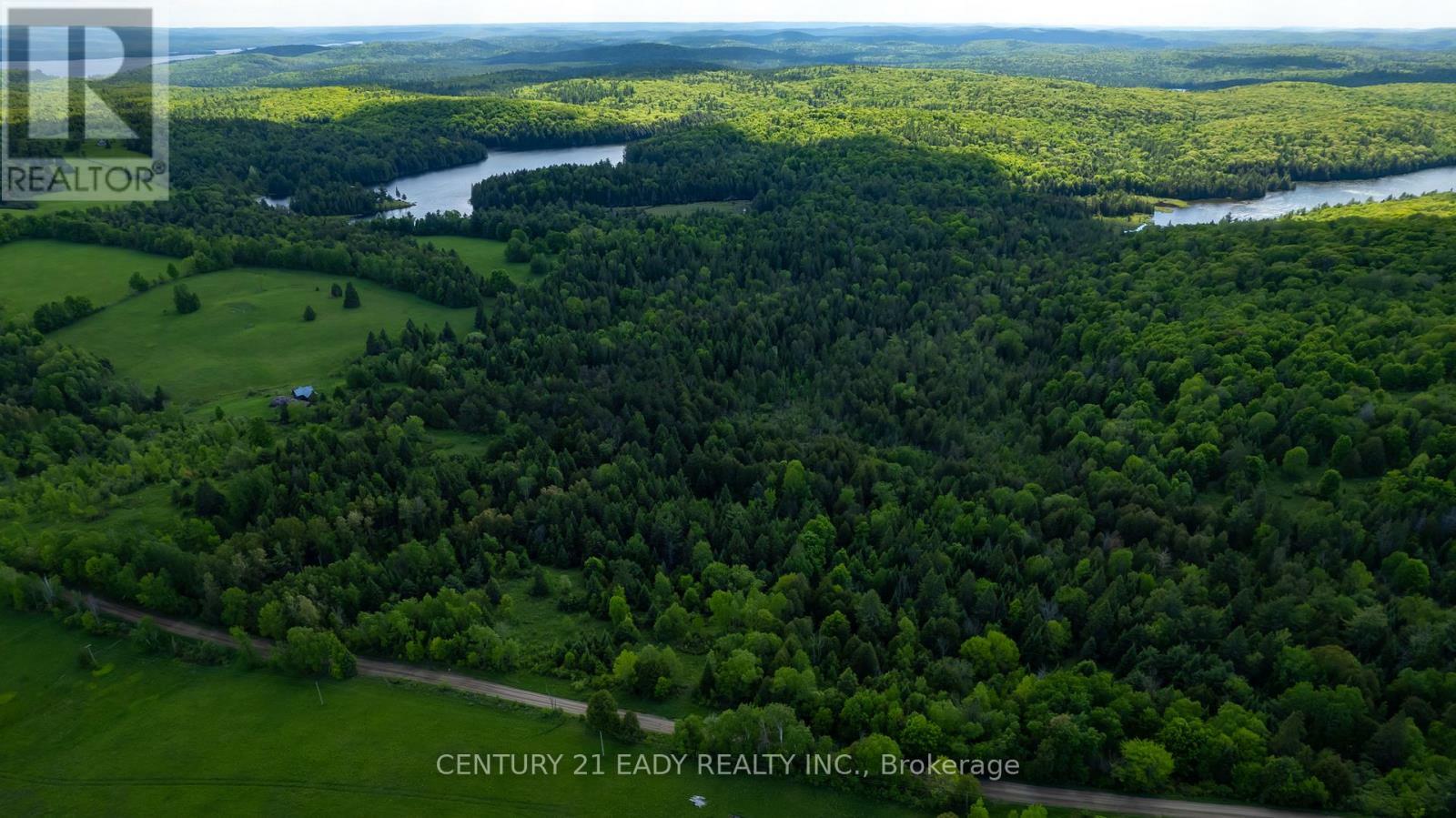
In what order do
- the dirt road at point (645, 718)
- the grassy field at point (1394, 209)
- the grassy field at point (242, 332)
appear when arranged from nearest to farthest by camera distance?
the dirt road at point (645, 718)
the grassy field at point (242, 332)
the grassy field at point (1394, 209)

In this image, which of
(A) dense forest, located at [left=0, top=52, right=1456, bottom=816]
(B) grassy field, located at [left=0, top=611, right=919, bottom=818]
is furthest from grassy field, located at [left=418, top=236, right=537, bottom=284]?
(B) grassy field, located at [left=0, top=611, right=919, bottom=818]

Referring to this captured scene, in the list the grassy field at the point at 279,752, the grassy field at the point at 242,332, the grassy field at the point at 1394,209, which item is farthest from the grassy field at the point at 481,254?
the grassy field at the point at 1394,209

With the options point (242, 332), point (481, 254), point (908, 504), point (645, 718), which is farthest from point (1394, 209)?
point (242, 332)

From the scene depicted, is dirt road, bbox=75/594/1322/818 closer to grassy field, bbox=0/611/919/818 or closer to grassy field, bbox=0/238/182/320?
grassy field, bbox=0/611/919/818

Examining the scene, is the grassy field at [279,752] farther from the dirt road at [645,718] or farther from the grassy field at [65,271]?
the grassy field at [65,271]

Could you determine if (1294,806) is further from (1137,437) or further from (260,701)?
(260,701)

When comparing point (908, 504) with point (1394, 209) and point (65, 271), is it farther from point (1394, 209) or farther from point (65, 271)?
point (65, 271)
